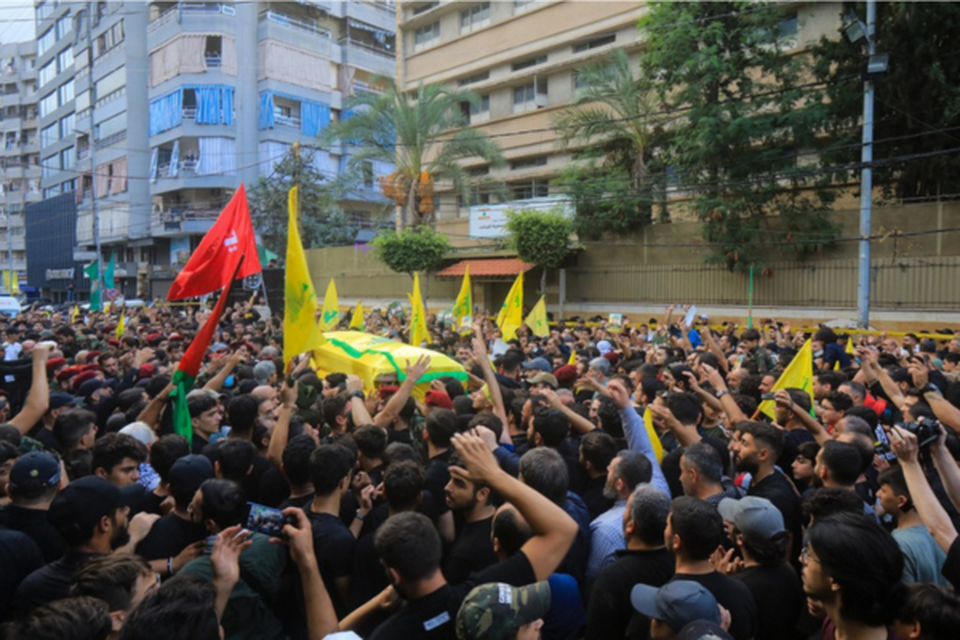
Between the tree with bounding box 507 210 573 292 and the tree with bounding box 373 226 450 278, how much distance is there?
13.1 feet

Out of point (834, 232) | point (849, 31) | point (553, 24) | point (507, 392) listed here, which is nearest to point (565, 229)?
point (834, 232)

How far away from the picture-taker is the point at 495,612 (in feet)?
6.89

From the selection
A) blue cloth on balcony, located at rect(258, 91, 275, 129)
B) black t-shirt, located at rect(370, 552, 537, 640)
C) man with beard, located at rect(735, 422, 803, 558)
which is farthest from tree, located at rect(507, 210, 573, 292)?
blue cloth on balcony, located at rect(258, 91, 275, 129)

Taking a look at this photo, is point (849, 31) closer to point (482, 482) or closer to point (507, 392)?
point (507, 392)

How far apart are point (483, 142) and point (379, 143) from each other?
4.25m

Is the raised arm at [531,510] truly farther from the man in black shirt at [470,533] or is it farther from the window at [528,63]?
the window at [528,63]

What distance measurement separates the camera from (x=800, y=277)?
1920 cm

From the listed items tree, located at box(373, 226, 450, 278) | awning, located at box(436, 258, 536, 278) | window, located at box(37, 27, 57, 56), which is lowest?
awning, located at box(436, 258, 536, 278)

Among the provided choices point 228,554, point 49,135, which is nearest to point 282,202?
point 49,135

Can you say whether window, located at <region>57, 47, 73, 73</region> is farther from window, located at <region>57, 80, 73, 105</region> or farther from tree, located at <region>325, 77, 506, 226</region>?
tree, located at <region>325, 77, 506, 226</region>

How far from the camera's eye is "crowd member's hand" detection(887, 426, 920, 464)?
3082 millimetres

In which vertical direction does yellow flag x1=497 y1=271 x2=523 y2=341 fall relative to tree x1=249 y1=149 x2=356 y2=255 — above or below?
below

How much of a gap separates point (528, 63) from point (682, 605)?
34004 mm

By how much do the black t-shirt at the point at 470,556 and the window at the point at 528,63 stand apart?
3246 centimetres
